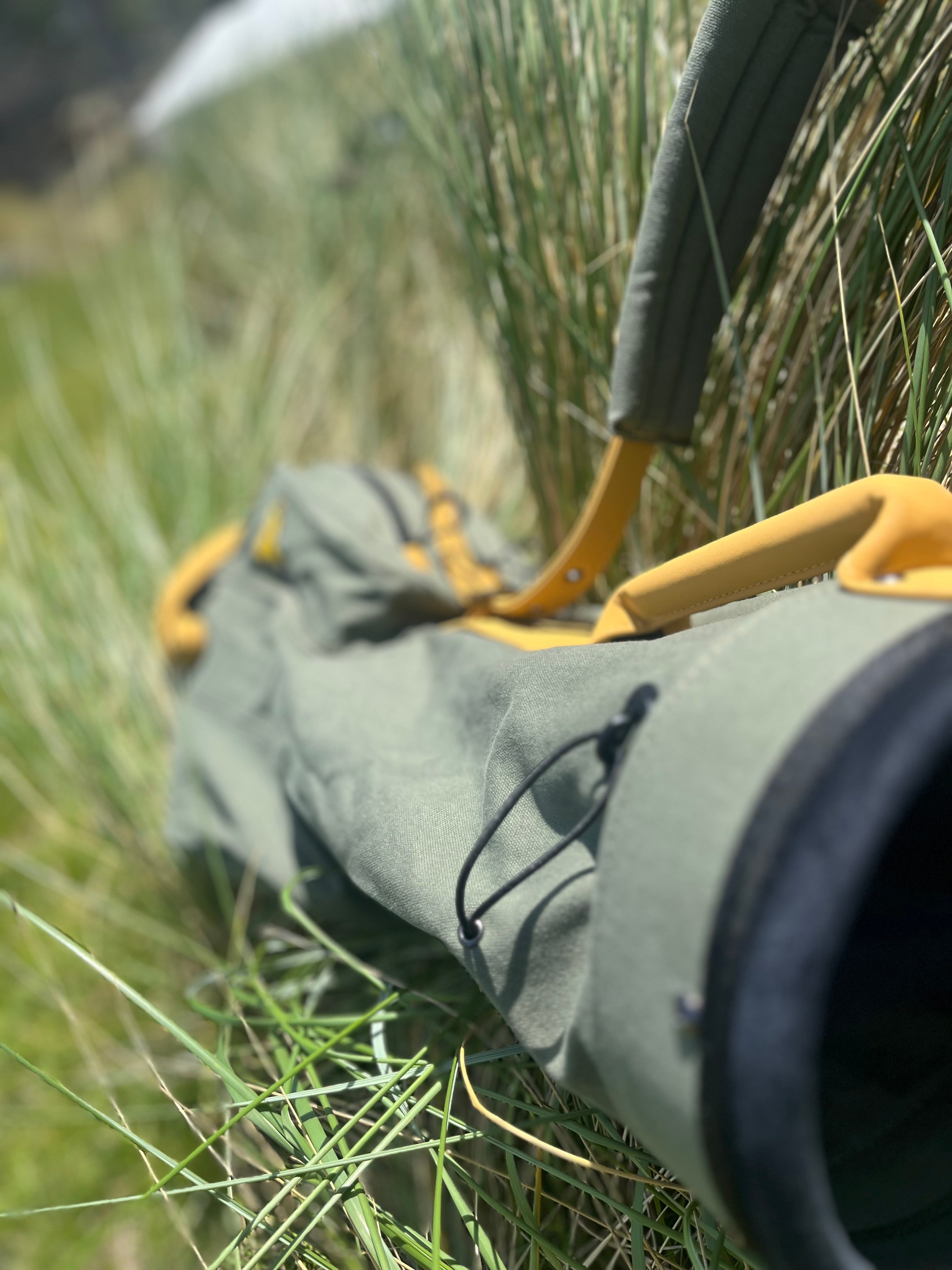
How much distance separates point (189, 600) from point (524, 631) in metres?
0.49

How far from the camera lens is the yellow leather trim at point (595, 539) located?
61cm

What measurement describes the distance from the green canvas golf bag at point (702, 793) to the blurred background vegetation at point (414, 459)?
0.24 ft

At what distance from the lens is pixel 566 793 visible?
0.38 metres

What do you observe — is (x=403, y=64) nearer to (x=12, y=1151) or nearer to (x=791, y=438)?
(x=791, y=438)

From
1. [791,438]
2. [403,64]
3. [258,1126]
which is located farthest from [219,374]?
[258,1126]

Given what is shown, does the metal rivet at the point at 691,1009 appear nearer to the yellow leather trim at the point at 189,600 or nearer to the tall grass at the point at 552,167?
the tall grass at the point at 552,167

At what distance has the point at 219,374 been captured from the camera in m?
1.57

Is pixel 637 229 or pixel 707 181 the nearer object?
pixel 707 181

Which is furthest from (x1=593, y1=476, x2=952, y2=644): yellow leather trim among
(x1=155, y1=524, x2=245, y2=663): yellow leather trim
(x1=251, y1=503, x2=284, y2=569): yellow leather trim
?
(x1=155, y1=524, x2=245, y2=663): yellow leather trim

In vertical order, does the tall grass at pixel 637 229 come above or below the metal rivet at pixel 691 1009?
above

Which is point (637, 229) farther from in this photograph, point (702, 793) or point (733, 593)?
point (702, 793)

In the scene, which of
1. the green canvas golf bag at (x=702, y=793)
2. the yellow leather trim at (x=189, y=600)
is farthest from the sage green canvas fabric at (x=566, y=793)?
the yellow leather trim at (x=189, y=600)

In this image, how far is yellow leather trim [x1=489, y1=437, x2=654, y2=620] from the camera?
2.00 feet

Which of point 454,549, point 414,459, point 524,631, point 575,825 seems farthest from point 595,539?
point 414,459
